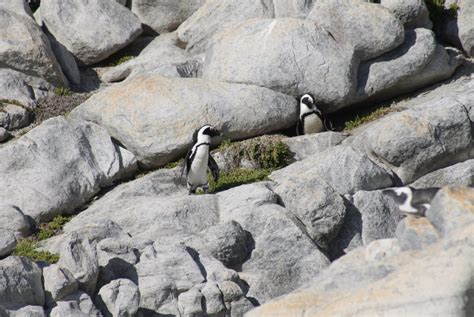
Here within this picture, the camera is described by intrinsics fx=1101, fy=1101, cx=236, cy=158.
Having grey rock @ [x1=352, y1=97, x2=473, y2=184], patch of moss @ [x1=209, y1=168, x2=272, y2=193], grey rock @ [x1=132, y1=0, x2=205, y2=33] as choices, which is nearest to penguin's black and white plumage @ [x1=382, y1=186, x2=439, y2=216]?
grey rock @ [x1=352, y1=97, x2=473, y2=184]

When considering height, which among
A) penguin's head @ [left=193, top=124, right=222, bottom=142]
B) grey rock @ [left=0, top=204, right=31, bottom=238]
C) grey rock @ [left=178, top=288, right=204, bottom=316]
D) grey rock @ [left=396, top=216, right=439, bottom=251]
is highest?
grey rock @ [left=396, top=216, right=439, bottom=251]

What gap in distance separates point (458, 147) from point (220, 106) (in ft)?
→ 15.9

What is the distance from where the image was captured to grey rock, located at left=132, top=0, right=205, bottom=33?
91.9ft

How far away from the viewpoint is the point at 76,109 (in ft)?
76.3

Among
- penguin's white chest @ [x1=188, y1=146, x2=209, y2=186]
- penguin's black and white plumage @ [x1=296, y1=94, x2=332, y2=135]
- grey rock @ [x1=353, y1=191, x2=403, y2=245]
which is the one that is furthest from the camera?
penguin's black and white plumage @ [x1=296, y1=94, x2=332, y2=135]

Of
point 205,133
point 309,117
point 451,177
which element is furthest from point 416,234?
point 309,117

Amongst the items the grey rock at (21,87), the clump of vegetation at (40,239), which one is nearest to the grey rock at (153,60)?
the grey rock at (21,87)

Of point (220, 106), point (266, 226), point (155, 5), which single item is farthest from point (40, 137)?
point (155, 5)

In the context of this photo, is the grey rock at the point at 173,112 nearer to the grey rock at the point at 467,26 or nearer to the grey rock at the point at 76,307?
the grey rock at the point at 467,26

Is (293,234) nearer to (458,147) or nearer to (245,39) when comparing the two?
(458,147)

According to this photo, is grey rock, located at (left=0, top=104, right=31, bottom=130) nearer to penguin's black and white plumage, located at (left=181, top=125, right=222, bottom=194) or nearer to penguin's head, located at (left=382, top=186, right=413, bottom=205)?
penguin's black and white plumage, located at (left=181, top=125, right=222, bottom=194)

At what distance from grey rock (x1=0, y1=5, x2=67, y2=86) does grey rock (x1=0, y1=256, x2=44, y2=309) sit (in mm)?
9632

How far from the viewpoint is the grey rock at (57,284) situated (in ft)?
A: 50.9

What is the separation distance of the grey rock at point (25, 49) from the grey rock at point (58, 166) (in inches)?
108
